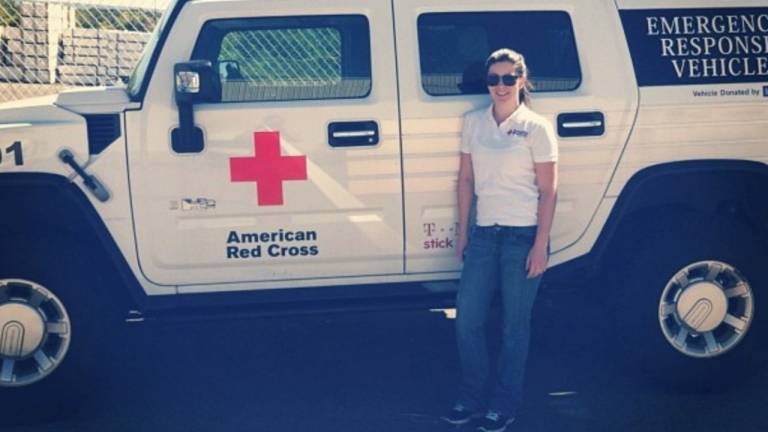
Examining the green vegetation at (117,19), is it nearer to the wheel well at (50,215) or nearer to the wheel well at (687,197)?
the wheel well at (50,215)

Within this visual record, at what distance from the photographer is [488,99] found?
4781 mm

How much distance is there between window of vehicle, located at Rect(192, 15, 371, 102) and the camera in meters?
4.70

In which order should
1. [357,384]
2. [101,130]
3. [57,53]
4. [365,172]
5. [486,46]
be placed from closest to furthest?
[101,130] → [365,172] → [486,46] → [357,384] → [57,53]

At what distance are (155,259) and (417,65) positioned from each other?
1.48m

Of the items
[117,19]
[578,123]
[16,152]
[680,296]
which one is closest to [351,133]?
[578,123]

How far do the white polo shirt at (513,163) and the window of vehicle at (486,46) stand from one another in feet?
1.32

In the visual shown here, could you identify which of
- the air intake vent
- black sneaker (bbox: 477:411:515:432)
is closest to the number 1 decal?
the air intake vent

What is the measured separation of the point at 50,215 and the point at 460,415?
6.66 ft

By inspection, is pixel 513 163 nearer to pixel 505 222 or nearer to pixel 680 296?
pixel 505 222

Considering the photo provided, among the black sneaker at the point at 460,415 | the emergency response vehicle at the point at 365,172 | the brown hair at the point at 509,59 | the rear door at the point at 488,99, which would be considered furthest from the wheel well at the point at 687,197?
the black sneaker at the point at 460,415

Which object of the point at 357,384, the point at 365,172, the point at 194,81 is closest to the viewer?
the point at 194,81

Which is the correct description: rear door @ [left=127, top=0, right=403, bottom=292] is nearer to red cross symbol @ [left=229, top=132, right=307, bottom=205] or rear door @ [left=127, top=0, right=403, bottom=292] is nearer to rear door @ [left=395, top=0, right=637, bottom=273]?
red cross symbol @ [left=229, top=132, right=307, bottom=205]

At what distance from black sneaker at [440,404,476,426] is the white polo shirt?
0.84m

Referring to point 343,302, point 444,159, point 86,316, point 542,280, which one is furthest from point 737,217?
point 86,316
